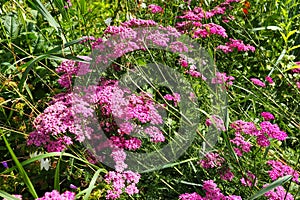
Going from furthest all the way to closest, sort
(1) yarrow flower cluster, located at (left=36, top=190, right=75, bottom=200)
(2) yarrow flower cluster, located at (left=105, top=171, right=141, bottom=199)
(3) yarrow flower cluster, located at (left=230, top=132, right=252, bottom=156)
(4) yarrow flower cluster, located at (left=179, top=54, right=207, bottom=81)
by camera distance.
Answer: (4) yarrow flower cluster, located at (left=179, top=54, right=207, bottom=81) → (3) yarrow flower cluster, located at (left=230, top=132, right=252, bottom=156) → (2) yarrow flower cluster, located at (left=105, top=171, right=141, bottom=199) → (1) yarrow flower cluster, located at (left=36, top=190, right=75, bottom=200)

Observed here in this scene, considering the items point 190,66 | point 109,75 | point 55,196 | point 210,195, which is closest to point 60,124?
point 55,196

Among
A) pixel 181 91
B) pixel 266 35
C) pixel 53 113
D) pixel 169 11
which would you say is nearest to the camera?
pixel 53 113

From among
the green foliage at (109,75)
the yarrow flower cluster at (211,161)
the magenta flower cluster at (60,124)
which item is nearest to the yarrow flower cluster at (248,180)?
the green foliage at (109,75)

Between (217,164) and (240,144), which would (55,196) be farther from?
(240,144)

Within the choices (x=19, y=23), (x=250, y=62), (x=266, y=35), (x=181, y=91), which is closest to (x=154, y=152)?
(x=181, y=91)

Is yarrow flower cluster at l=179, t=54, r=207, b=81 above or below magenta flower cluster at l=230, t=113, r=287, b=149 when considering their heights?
above

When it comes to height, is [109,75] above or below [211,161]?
above

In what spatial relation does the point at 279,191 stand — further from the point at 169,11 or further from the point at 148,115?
the point at 169,11

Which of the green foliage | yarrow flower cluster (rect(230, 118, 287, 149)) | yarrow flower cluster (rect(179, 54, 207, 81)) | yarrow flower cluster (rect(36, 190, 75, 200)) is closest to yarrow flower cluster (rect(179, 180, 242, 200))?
the green foliage

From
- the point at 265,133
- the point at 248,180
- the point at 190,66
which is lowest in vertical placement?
the point at 248,180

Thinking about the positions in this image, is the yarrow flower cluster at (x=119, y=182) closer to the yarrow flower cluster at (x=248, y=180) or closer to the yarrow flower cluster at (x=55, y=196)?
the yarrow flower cluster at (x=55, y=196)

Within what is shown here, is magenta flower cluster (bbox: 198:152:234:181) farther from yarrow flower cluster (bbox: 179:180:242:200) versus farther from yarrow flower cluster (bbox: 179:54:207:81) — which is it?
yarrow flower cluster (bbox: 179:54:207:81)
